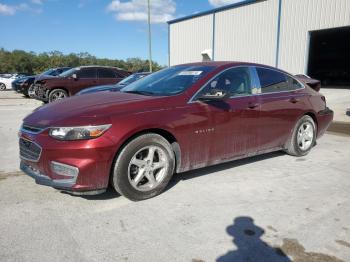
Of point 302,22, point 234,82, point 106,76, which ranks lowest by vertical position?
point 234,82

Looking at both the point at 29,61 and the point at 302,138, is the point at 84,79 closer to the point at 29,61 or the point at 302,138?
the point at 302,138

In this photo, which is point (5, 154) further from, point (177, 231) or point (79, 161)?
point (177, 231)

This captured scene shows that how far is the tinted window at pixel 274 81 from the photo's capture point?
196 inches

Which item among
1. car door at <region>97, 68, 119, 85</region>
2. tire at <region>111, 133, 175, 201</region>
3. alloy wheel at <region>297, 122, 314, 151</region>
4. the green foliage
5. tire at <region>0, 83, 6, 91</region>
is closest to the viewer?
tire at <region>111, 133, 175, 201</region>

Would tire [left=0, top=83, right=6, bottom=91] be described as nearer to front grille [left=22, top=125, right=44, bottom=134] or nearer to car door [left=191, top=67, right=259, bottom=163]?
front grille [left=22, top=125, right=44, bottom=134]

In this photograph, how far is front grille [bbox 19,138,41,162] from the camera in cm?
349

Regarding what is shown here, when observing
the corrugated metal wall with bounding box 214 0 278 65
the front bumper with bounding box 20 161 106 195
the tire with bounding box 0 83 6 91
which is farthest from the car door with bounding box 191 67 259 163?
the tire with bounding box 0 83 6 91

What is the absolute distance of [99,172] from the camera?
11.2 feet

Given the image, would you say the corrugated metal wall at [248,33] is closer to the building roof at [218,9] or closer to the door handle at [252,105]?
the building roof at [218,9]


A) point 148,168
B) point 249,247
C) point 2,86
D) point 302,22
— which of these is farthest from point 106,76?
point 2,86

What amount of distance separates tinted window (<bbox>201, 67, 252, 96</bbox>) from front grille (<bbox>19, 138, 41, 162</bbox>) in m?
2.09

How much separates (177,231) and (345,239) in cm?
149

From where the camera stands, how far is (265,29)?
20.3 m

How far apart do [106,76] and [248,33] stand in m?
11.0
